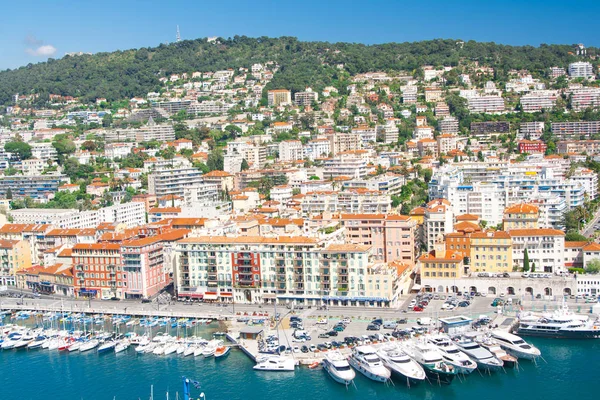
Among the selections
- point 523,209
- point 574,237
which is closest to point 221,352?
point 523,209

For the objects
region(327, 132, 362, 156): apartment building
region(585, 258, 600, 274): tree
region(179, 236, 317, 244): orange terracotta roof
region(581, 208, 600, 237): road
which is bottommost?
region(585, 258, 600, 274): tree

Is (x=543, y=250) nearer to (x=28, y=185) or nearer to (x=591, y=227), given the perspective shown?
(x=591, y=227)

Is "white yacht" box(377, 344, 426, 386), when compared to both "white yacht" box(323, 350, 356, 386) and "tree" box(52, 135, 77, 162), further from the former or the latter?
"tree" box(52, 135, 77, 162)

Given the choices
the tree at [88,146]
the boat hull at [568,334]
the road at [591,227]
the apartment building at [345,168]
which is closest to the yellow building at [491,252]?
the boat hull at [568,334]

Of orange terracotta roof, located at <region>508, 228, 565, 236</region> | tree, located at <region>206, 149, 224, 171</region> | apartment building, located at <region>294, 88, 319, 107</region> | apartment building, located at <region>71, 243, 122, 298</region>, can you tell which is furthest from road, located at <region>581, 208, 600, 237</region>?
apartment building, located at <region>294, 88, 319, 107</region>

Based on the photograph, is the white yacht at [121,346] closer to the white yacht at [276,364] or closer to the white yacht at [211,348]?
the white yacht at [211,348]
